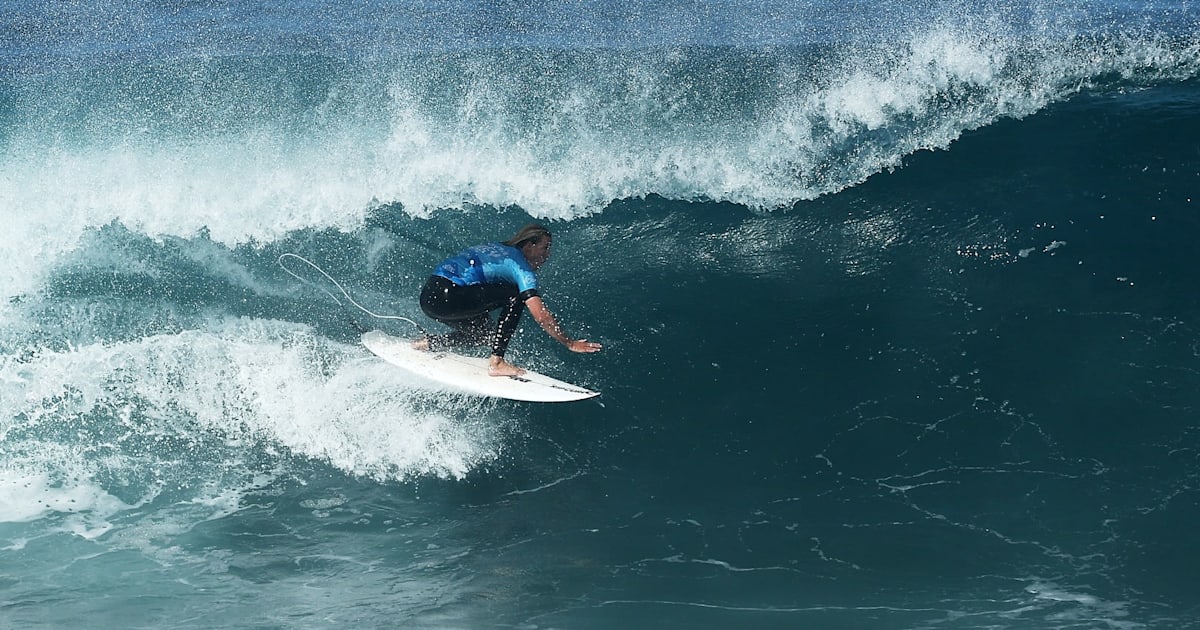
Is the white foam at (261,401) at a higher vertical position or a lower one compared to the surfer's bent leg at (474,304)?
lower

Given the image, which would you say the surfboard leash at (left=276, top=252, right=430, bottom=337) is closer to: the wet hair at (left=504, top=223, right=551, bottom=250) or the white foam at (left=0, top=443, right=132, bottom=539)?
the wet hair at (left=504, top=223, right=551, bottom=250)

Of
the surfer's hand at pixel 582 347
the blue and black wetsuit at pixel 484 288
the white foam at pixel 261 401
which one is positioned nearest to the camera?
the surfer's hand at pixel 582 347

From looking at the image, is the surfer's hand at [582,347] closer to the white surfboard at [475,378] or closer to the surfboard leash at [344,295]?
the white surfboard at [475,378]

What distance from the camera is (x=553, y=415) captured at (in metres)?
7.66

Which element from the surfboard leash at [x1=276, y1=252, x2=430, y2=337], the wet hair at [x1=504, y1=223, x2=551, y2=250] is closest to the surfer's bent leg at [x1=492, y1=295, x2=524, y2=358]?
the wet hair at [x1=504, y1=223, x2=551, y2=250]

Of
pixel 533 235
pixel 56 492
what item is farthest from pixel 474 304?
pixel 56 492

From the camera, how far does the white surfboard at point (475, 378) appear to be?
7.20m

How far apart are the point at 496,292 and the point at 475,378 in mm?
724

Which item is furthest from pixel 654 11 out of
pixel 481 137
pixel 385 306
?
pixel 385 306

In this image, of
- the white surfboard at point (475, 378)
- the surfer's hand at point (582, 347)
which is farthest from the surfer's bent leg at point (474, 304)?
the surfer's hand at point (582, 347)

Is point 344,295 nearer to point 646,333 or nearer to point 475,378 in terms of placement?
point 475,378

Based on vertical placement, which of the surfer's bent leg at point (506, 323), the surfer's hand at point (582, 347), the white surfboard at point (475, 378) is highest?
the surfer's bent leg at point (506, 323)

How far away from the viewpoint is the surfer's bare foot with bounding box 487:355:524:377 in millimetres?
7109

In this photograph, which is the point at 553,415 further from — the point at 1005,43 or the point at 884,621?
the point at 1005,43
